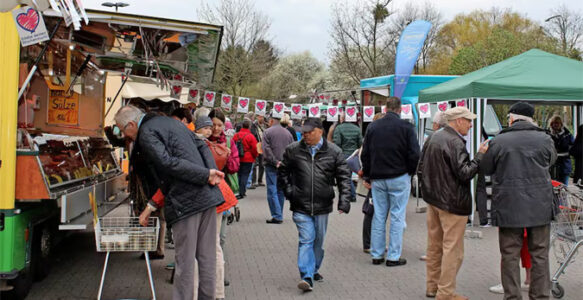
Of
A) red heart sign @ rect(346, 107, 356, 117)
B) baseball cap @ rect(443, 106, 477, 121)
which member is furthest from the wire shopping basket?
red heart sign @ rect(346, 107, 356, 117)

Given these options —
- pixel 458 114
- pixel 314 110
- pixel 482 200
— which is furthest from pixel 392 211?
pixel 314 110

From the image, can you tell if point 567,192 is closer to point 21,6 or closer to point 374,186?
point 374,186

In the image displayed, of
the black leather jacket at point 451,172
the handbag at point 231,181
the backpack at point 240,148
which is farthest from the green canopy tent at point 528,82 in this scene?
the handbag at point 231,181

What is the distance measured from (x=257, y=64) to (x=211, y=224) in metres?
29.1

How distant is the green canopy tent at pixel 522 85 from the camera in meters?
9.55

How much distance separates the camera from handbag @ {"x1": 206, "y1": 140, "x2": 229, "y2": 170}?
577 cm

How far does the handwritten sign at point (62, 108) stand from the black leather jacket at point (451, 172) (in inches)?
215

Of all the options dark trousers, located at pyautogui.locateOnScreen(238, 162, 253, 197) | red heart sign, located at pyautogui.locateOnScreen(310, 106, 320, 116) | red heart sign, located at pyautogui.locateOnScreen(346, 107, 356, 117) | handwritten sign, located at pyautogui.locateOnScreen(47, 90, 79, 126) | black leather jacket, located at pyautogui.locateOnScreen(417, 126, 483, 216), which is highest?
red heart sign, located at pyautogui.locateOnScreen(310, 106, 320, 116)

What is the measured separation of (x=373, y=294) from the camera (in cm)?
591

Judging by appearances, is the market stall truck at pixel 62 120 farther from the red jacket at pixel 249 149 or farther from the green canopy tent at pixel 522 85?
the green canopy tent at pixel 522 85

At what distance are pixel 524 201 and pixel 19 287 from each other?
477 cm

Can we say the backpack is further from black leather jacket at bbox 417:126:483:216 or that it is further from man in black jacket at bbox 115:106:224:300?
man in black jacket at bbox 115:106:224:300

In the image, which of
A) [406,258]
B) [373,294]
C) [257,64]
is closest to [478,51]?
[257,64]

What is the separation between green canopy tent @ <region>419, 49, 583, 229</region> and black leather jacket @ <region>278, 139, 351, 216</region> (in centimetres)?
462
